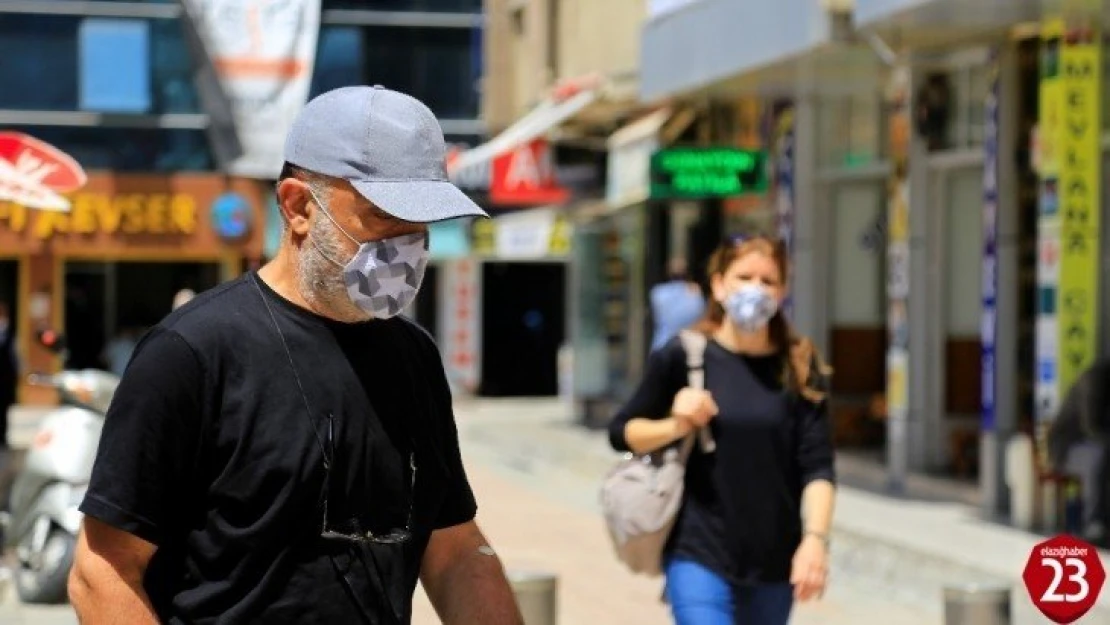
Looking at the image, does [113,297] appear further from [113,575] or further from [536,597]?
[113,575]

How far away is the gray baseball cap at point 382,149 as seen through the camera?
3545mm

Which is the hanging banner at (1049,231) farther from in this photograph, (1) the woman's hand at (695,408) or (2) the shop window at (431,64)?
(2) the shop window at (431,64)

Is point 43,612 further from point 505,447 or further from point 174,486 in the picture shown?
point 505,447

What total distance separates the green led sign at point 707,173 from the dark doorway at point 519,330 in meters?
18.8

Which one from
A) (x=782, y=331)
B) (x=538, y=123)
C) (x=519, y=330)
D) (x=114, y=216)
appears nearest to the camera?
(x=782, y=331)

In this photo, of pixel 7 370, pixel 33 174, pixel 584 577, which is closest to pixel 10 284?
pixel 7 370

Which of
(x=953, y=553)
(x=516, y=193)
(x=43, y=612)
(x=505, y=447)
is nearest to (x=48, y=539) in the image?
(x=43, y=612)

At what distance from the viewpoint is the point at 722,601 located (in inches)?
257

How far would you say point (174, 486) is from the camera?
11.6 ft

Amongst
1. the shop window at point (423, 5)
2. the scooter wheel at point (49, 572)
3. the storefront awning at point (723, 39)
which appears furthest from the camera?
the shop window at point (423, 5)

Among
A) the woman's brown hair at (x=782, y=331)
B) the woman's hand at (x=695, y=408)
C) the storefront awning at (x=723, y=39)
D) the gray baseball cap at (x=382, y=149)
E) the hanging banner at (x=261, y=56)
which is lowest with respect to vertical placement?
the woman's hand at (x=695, y=408)

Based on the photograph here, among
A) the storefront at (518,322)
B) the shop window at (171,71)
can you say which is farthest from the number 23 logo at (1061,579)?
the shop window at (171,71)

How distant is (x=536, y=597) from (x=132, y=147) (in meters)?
31.7

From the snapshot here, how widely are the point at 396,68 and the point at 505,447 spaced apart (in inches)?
620
